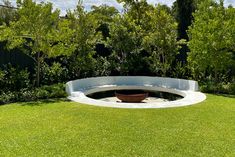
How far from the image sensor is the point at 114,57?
68.8 ft

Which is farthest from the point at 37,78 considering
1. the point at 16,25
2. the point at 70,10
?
the point at 70,10

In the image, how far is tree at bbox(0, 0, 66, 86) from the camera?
1462 cm

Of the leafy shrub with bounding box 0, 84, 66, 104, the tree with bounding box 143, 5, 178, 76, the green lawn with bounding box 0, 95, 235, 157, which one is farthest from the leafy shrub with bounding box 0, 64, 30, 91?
the tree with bounding box 143, 5, 178, 76

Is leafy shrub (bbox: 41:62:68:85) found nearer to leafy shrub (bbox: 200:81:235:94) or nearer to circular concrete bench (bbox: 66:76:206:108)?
circular concrete bench (bbox: 66:76:206:108)

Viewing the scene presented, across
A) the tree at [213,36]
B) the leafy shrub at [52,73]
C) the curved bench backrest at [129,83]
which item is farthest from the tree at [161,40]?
the leafy shrub at [52,73]

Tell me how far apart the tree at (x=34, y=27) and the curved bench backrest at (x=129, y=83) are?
2.24 metres

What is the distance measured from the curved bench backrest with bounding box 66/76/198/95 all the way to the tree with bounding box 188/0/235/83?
4.40ft

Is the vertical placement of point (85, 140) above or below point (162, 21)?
below

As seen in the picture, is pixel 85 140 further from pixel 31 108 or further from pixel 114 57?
pixel 114 57

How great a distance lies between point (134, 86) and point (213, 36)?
5285mm

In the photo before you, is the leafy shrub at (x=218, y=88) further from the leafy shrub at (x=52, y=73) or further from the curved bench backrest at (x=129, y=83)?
the leafy shrub at (x=52, y=73)

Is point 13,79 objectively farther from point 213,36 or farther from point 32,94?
point 213,36

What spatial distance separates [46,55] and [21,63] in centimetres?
189

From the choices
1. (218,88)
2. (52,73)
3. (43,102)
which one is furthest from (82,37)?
(218,88)
